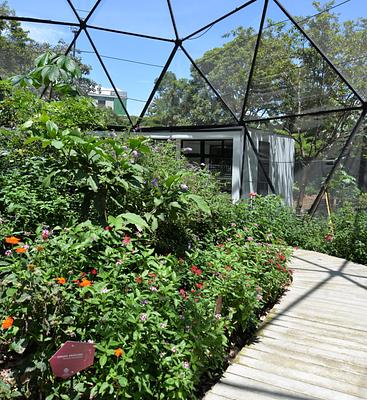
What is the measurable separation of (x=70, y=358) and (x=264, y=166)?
760cm

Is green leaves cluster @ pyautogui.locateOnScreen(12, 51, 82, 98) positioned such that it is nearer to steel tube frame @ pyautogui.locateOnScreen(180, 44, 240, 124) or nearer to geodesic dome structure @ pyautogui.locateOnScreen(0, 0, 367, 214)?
geodesic dome structure @ pyautogui.locateOnScreen(0, 0, 367, 214)

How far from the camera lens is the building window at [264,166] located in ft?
28.2

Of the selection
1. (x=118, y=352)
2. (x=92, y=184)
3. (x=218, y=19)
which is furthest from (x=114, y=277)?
(x=218, y=19)

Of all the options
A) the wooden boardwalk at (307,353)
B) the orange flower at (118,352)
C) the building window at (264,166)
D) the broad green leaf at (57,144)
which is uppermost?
the broad green leaf at (57,144)

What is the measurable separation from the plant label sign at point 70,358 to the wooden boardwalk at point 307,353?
837mm

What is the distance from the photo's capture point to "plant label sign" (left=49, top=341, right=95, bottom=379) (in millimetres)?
1529

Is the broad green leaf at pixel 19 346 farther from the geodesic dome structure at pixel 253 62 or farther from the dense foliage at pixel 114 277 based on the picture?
the geodesic dome structure at pixel 253 62

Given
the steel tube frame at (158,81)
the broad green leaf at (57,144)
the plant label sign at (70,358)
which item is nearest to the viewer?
the plant label sign at (70,358)

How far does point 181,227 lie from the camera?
327 cm

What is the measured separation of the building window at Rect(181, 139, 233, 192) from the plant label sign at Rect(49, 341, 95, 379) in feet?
22.5

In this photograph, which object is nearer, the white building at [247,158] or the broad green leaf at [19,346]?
the broad green leaf at [19,346]

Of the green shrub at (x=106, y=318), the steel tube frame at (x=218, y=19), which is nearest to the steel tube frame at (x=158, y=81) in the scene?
the steel tube frame at (x=218, y=19)

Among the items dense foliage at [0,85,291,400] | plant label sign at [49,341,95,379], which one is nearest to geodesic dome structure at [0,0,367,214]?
dense foliage at [0,85,291,400]

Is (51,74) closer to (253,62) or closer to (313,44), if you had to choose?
(313,44)
